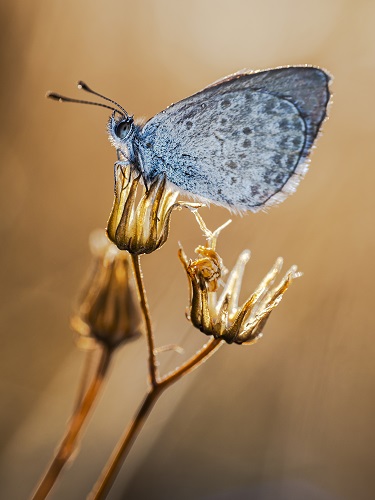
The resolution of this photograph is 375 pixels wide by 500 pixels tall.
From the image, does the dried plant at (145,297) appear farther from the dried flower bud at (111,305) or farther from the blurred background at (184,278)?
the blurred background at (184,278)

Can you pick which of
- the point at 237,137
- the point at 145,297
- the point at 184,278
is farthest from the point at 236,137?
the point at 184,278

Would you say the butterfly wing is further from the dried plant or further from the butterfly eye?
the dried plant

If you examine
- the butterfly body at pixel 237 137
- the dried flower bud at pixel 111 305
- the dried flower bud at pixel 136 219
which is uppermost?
the butterfly body at pixel 237 137

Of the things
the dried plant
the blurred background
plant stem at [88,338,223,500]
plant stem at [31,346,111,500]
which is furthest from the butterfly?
the blurred background

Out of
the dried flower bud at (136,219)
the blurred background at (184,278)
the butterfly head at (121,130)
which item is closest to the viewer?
the dried flower bud at (136,219)

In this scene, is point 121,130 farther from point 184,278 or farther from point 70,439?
point 184,278

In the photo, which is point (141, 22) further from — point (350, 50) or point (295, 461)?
point (295, 461)

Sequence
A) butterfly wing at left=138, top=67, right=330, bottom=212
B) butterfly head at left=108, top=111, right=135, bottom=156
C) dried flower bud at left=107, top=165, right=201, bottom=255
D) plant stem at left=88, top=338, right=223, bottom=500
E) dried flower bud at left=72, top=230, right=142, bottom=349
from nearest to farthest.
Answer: plant stem at left=88, top=338, right=223, bottom=500 < dried flower bud at left=107, top=165, right=201, bottom=255 < butterfly wing at left=138, top=67, right=330, bottom=212 < butterfly head at left=108, top=111, right=135, bottom=156 < dried flower bud at left=72, top=230, right=142, bottom=349

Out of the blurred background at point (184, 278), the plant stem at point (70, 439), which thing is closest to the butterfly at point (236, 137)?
the plant stem at point (70, 439)
